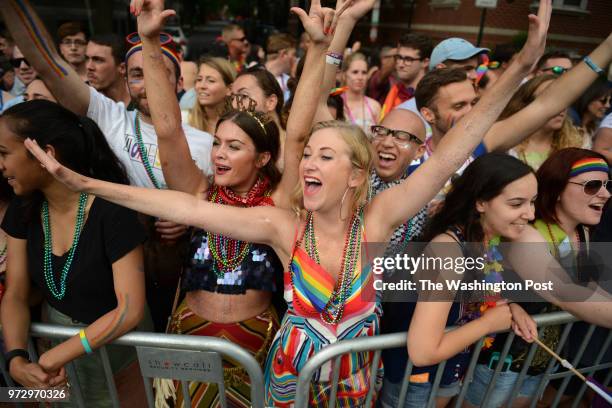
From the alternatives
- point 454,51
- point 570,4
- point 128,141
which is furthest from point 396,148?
point 570,4

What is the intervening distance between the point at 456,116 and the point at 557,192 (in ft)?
2.37

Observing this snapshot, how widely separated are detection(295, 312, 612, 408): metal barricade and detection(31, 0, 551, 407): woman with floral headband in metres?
0.11

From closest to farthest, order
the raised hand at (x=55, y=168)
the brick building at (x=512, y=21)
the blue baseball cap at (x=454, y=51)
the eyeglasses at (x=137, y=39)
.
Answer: the raised hand at (x=55, y=168) < the eyeglasses at (x=137, y=39) < the blue baseball cap at (x=454, y=51) < the brick building at (x=512, y=21)

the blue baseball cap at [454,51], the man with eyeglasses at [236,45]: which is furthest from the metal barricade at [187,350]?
the man with eyeglasses at [236,45]

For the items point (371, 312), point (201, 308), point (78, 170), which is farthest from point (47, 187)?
point (371, 312)

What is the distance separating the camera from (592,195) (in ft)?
6.68

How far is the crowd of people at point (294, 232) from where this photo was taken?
1.68 m

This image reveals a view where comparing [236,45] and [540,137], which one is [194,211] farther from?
[236,45]

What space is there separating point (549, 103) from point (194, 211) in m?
2.07

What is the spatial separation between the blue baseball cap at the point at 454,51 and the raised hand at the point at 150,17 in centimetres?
253

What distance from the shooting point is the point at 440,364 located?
179cm

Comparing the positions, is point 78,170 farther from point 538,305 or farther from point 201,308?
point 538,305

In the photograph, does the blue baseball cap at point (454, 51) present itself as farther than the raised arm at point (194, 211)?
Yes

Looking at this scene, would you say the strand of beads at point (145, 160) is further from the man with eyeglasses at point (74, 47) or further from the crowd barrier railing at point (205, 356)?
the man with eyeglasses at point (74, 47)
